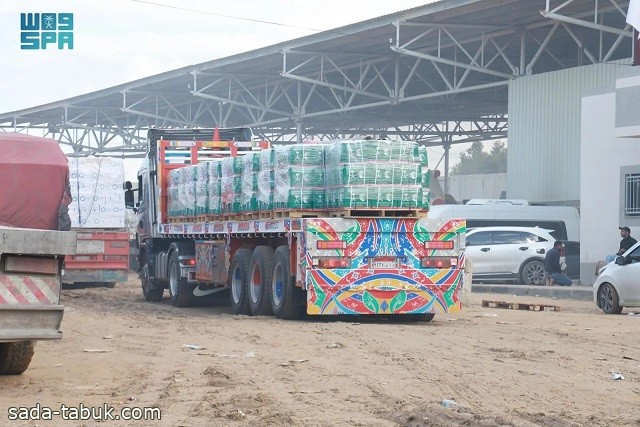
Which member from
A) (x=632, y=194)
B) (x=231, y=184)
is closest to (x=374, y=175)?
(x=231, y=184)

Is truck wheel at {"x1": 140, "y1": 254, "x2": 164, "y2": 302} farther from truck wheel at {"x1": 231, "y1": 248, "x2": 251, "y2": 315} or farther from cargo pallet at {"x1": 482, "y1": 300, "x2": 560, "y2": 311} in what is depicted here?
cargo pallet at {"x1": 482, "y1": 300, "x2": 560, "y2": 311}

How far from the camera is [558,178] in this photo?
119 feet

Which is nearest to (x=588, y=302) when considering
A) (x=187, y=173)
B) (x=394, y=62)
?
(x=187, y=173)

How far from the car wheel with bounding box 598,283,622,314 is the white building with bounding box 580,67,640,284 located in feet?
21.0

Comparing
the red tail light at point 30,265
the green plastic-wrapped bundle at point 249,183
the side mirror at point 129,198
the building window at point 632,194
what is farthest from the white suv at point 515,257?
the red tail light at point 30,265

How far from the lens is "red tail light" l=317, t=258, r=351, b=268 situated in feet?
57.5

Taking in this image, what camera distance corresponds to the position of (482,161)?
110 m

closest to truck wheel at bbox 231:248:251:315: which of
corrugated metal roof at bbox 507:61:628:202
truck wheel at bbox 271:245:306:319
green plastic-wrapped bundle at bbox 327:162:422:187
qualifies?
truck wheel at bbox 271:245:306:319

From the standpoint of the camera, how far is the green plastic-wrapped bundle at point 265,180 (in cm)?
1853

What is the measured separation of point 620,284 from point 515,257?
37.5 ft

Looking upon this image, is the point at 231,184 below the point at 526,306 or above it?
above

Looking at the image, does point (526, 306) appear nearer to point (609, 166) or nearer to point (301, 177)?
point (301, 177)

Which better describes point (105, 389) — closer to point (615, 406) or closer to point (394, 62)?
point (615, 406)

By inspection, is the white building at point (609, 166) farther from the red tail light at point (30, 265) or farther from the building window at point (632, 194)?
the red tail light at point (30, 265)
